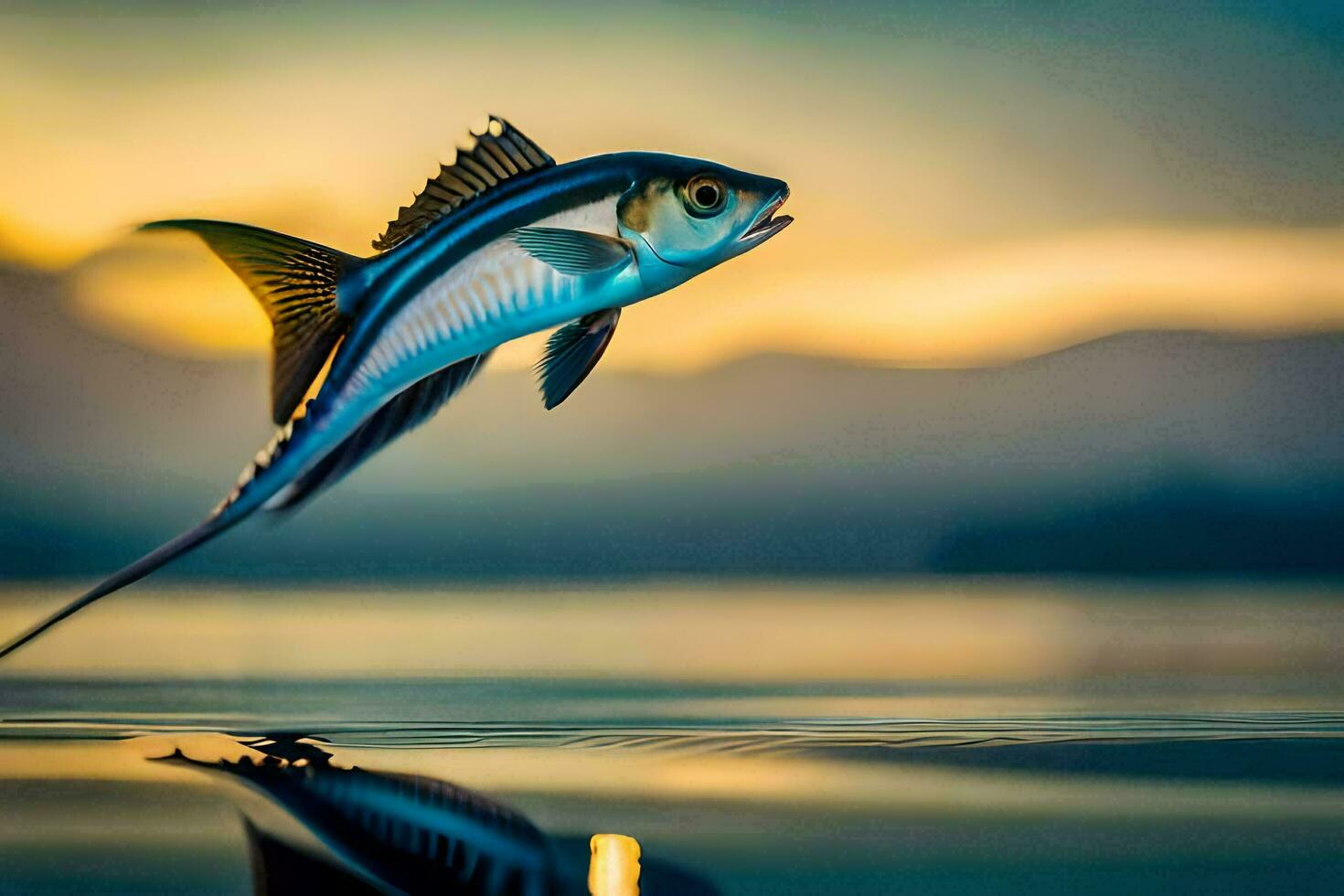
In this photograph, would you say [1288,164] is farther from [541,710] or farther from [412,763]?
[412,763]

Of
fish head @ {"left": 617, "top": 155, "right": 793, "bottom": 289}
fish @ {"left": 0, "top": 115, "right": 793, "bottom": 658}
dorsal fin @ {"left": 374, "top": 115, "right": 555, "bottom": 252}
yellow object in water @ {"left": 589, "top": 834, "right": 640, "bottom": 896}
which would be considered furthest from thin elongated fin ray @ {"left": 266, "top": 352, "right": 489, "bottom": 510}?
yellow object in water @ {"left": 589, "top": 834, "right": 640, "bottom": 896}

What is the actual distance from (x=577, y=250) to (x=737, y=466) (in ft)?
1.42

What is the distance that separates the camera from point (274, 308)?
117cm

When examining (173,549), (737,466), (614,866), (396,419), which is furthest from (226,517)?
(737,466)

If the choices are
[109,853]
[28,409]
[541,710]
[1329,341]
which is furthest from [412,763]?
[1329,341]

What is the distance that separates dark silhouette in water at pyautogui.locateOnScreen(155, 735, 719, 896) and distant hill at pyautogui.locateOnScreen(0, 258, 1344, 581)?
1.09 feet

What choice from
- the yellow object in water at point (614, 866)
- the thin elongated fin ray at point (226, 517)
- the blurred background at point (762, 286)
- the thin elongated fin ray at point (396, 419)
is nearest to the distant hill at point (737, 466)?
the blurred background at point (762, 286)

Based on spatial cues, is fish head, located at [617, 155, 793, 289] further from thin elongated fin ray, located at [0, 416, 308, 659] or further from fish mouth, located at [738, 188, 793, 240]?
thin elongated fin ray, located at [0, 416, 308, 659]

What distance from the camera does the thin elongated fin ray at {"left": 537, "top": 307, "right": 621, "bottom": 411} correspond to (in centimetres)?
116

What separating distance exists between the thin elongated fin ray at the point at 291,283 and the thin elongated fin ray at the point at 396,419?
7 cm

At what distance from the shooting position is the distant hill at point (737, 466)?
145 centimetres

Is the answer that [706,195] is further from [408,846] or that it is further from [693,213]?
[408,846]

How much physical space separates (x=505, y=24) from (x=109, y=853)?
2.88 feet

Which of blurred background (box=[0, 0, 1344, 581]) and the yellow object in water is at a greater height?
blurred background (box=[0, 0, 1344, 581])
